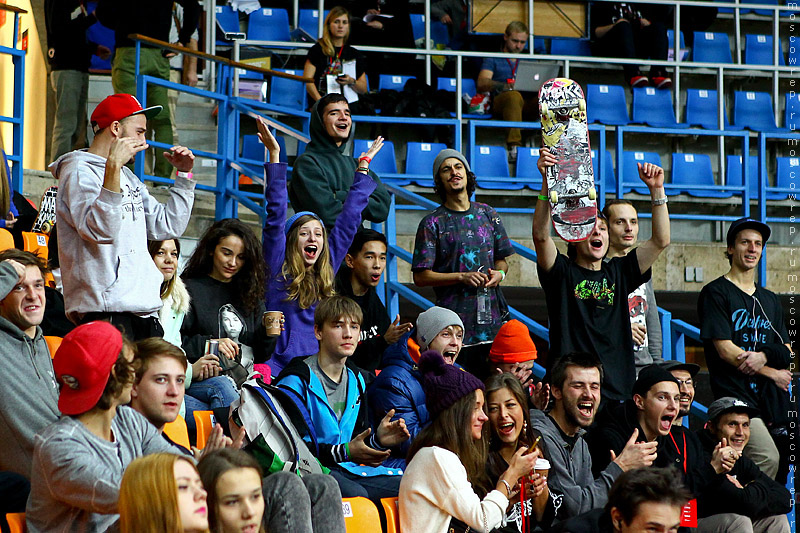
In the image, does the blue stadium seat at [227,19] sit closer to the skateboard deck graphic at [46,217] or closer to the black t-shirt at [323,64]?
the black t-shirt at [323,64]

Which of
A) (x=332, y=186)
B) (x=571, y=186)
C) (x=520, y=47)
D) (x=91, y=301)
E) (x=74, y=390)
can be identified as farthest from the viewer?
(x=520, y=47)

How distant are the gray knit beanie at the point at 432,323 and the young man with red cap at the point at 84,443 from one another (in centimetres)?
184

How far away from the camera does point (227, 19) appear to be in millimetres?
10047

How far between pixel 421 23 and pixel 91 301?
7.53m

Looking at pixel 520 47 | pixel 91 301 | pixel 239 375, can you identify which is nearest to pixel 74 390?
pixel 91 301

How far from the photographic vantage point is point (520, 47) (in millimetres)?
9812

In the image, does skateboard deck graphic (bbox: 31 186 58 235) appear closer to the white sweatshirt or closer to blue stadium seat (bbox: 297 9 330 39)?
the white sweatshirt

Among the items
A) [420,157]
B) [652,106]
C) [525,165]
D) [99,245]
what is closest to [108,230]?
[99,245]

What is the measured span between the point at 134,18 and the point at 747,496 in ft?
16.9

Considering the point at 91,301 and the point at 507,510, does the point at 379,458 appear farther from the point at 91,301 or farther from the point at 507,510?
the point at 91,301

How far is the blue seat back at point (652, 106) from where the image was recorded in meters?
10.1

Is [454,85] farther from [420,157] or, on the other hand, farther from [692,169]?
[692,169]

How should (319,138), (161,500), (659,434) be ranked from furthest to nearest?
(319,138) → (659,434) → (161,500)

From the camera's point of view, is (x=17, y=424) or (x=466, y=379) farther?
(x=466, y=379)
